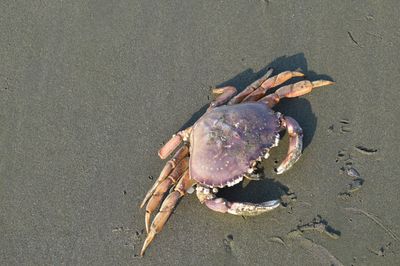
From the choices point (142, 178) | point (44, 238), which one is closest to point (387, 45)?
point (142, 178)

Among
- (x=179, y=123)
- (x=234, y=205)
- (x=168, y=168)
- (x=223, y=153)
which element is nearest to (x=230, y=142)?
(x=223, y=153)

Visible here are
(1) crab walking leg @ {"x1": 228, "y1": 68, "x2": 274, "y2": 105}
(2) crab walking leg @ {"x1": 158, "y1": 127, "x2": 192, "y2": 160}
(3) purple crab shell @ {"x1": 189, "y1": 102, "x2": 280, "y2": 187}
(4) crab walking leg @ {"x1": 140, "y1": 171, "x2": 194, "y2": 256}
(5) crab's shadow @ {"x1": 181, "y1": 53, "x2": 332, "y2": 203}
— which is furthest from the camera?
(1) crab walking leg @ {"x1": 228, "y1": 68, "x2": 274, "y2": 105}

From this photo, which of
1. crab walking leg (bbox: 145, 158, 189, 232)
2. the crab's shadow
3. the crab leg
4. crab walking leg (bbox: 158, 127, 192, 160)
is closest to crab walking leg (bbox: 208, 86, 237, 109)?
the crab's shadow

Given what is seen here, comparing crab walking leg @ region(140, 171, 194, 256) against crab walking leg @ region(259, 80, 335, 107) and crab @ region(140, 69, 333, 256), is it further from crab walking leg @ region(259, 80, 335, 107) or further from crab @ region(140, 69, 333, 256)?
crab walking leg @ region(259, 80, 335, 107)

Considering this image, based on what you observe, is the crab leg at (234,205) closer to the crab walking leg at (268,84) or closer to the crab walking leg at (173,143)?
the crab walking leg at (173,143)

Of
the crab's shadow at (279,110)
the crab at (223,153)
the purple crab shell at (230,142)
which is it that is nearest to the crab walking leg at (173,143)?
the crab at (223,153)

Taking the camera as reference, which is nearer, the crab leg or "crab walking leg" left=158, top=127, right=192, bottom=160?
the crab leg

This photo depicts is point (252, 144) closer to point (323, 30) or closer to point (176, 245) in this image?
point (176, 245)
